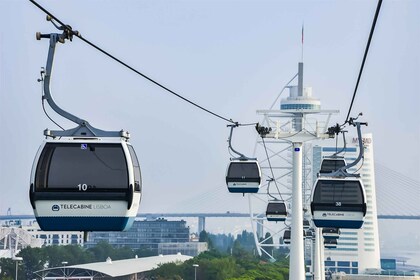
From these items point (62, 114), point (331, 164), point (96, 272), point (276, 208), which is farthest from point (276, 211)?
point (96, 272)

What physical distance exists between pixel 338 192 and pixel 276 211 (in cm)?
2885

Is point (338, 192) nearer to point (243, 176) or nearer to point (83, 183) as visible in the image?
point (243, 176)

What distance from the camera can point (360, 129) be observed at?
92.0 feet

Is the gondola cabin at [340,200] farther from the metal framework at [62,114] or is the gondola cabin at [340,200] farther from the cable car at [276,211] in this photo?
the cable car at [276,211]

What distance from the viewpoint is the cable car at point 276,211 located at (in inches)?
2195

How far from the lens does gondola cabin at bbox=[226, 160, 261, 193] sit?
36.8 metres

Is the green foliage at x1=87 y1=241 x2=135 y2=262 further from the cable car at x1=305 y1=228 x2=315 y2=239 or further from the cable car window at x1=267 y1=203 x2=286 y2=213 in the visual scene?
the cable car window at x1=267 y1=203 x2=286 y2=213

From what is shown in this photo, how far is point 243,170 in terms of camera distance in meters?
36.9

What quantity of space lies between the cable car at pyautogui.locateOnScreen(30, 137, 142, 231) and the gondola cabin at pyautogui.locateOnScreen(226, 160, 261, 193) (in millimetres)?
21235

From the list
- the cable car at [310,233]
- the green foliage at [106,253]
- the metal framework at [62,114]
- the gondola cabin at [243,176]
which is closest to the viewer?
the metal framework at [62,114]

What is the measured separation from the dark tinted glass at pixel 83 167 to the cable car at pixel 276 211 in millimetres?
40440

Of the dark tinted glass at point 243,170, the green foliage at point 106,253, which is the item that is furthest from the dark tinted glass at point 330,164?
the green foliage at point 106,253

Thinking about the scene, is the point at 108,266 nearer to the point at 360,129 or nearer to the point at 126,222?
the point at 360,129

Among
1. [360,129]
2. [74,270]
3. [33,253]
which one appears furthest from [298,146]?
[33,253]
